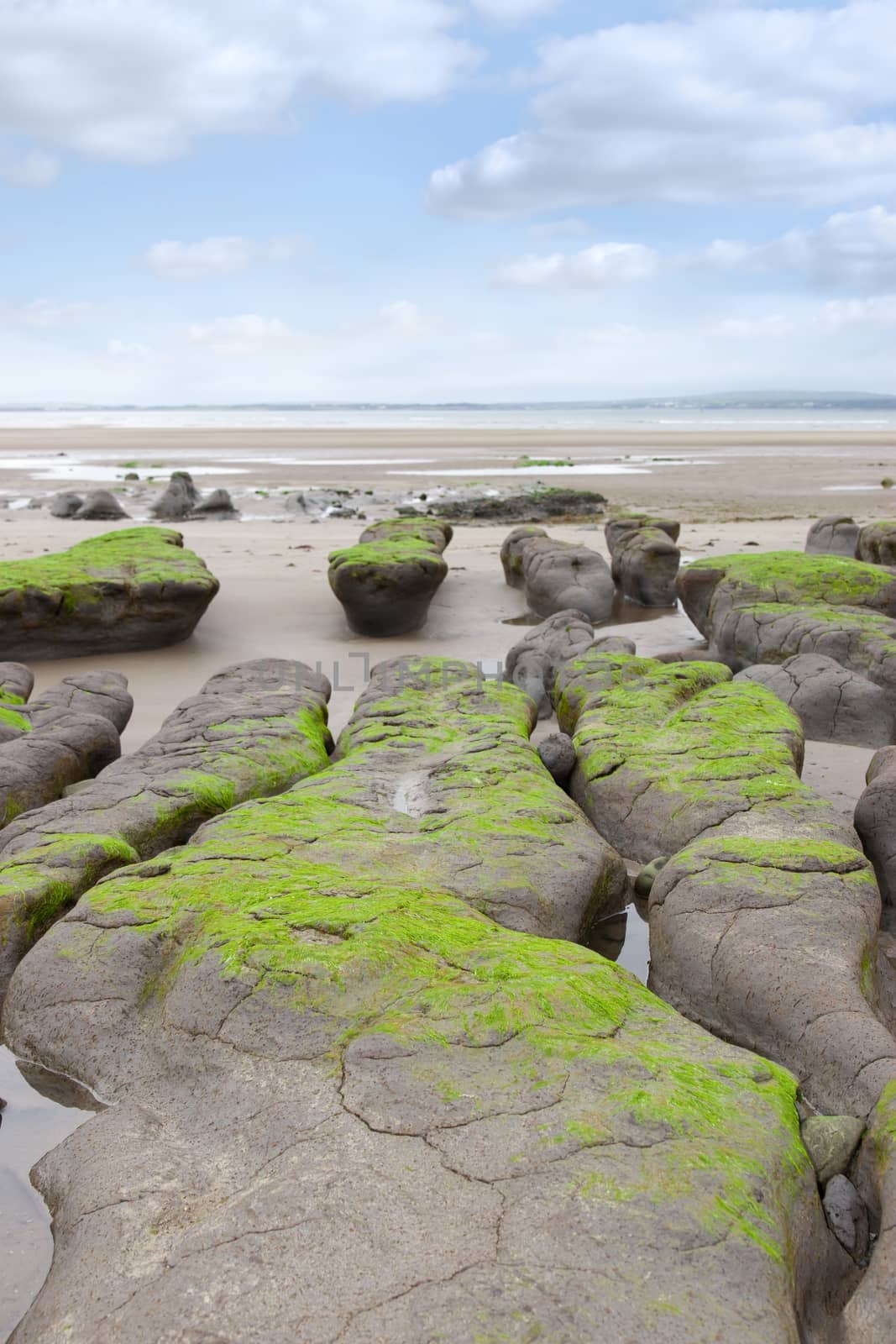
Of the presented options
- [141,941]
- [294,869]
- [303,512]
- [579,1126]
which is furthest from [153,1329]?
[303,512]

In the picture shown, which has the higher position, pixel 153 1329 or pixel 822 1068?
pixel 153 1329

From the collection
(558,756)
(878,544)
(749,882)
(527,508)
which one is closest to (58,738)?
(558,756)

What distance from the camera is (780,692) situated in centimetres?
657

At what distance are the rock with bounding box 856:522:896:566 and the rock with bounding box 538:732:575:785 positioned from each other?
6.82 metres

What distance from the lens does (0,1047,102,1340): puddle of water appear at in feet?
7.85

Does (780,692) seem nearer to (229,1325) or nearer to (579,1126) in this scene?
(579,1126)

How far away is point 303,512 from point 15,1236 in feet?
53.8

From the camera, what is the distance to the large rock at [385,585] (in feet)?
29.8

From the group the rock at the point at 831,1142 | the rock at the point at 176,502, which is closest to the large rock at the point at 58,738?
the rock at the point at 831,1142

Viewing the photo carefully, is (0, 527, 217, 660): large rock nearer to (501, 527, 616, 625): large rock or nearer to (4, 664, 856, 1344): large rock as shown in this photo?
(501, 527, 616, 625): large rock

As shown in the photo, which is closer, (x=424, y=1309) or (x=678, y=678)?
(x=424, y=1309)

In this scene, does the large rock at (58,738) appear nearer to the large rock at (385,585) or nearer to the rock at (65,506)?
the large rock at (385,585)

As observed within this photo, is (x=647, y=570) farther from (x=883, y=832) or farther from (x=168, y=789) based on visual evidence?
(x=168, y=789)

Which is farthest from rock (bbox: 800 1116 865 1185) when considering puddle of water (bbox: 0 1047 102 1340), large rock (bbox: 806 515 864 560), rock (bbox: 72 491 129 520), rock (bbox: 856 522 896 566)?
rock (bbox: 72 491 129 520)
